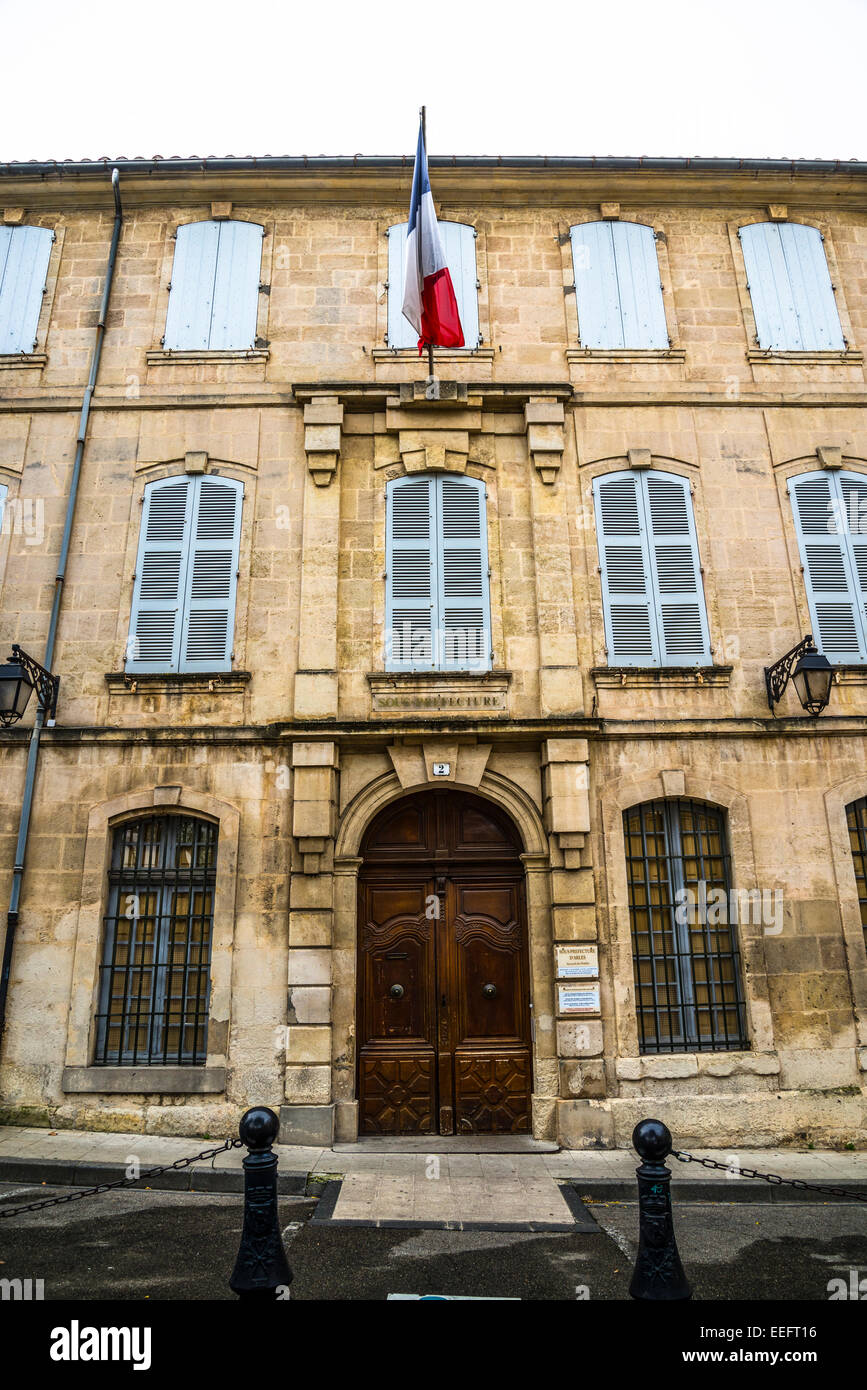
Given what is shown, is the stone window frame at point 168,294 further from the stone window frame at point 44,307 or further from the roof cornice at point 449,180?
the stone window frame at point 44,307

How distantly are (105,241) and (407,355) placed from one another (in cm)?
418

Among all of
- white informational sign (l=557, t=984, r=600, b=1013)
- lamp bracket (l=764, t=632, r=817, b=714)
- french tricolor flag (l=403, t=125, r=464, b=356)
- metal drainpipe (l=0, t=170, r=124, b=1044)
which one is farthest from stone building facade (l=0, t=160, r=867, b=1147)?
french tricolor flag (l=403, t=125, r=464, b=356)

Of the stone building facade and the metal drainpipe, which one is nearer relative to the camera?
the stone building facade

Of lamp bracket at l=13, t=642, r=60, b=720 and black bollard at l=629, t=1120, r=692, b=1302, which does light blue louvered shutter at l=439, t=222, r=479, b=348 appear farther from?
black bollard at l=629, t=1120, r=692, b=1302

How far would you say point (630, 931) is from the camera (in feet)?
27.5

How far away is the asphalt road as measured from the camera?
4.75 metres

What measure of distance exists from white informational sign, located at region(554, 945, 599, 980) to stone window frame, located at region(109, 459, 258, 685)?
14.5ft

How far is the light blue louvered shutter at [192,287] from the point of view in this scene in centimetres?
1013

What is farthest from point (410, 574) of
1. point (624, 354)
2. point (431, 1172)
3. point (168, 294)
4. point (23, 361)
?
point (431, 1172)

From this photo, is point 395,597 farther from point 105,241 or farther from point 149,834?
point 105,241

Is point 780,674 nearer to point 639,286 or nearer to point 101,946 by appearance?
point 639,286

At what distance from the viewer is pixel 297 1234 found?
5.61m

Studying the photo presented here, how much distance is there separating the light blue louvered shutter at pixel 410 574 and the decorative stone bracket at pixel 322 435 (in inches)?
28.9
